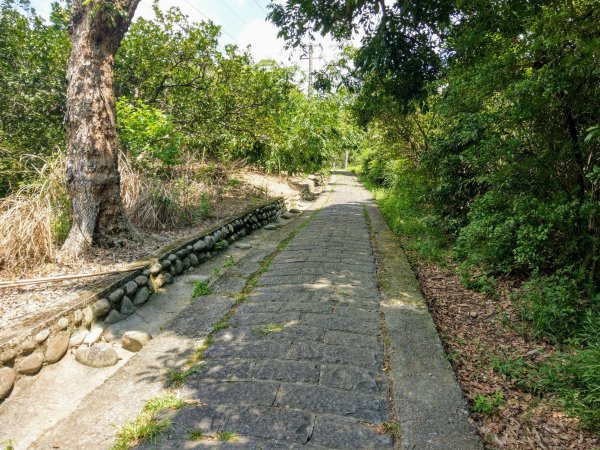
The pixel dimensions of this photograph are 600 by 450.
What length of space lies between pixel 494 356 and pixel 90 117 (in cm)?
502

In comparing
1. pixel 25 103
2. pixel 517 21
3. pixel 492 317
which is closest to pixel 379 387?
pixel 492 317

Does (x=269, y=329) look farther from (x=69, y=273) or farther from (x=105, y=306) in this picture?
(x=69, y=273)

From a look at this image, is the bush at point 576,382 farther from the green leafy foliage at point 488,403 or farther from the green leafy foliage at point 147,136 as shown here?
the green leafy foliage at point 147,136

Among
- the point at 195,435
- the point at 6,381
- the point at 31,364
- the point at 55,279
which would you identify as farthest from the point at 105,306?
the point at 195,435

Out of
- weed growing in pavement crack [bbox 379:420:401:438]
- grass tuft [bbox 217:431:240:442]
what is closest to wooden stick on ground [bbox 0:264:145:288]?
grass tuft [bbox 217:431:240:442]

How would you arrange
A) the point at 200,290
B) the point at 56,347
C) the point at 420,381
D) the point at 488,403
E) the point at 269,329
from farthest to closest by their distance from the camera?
the point at 200,290 < the point at 269,329 < the point at 56,347 < the point at 420,381 < the point at 488,403

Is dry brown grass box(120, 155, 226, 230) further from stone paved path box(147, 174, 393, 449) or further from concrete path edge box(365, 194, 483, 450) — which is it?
A: concrete path edge box(365, 194, 483, 450)

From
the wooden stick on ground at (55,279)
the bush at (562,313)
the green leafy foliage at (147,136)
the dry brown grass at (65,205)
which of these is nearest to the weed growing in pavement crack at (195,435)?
the wooden stick on ground at (55,279)

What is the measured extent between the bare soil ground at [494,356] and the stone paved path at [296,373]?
637 mm

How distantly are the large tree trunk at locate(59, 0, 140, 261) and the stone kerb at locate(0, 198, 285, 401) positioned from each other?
3.03ft

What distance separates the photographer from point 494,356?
281 centimetres

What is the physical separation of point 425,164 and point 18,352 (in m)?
5.98

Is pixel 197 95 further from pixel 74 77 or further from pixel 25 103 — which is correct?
pixel 74 77

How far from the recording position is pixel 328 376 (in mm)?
2459
